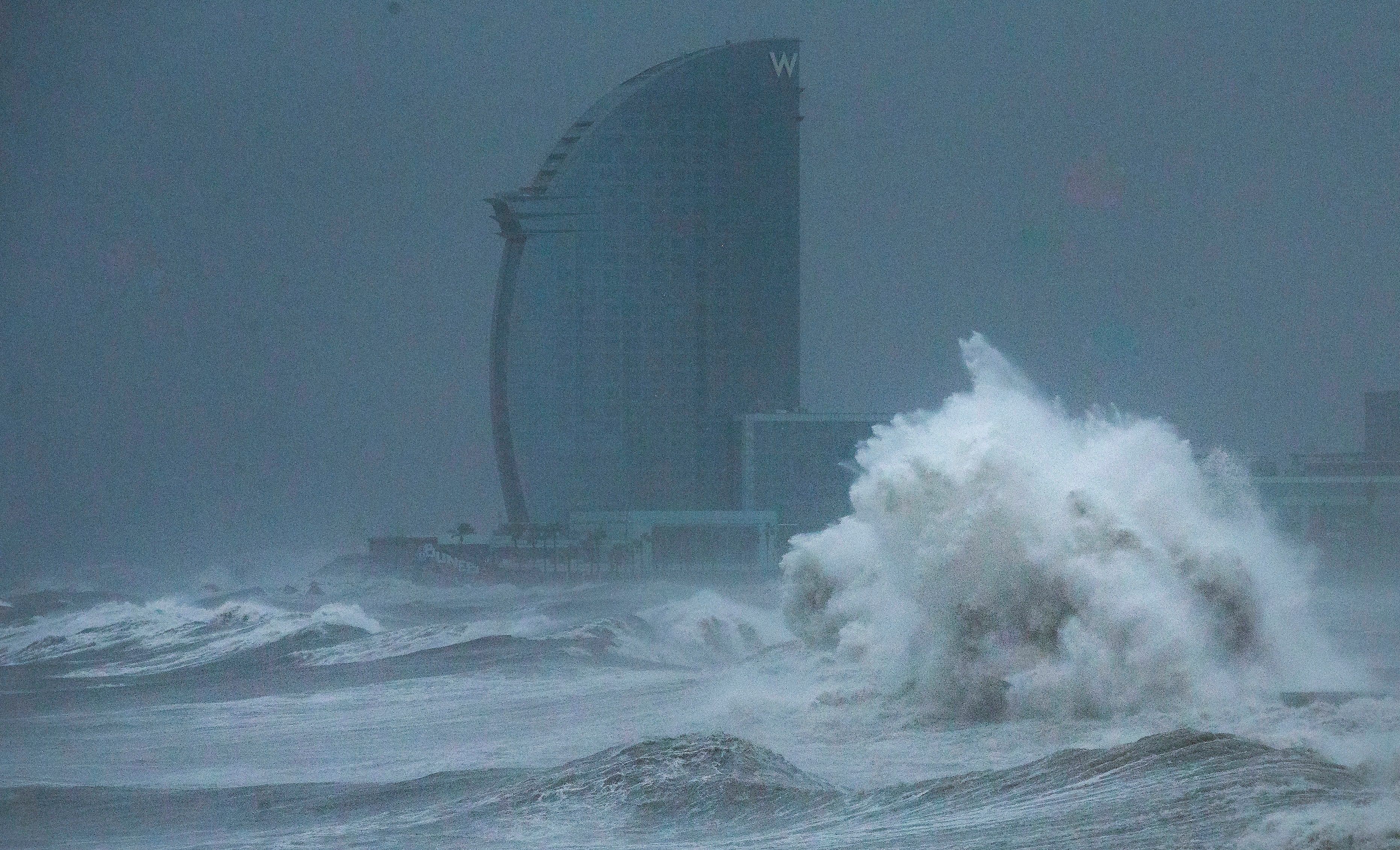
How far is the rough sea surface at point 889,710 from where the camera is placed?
1377 cm

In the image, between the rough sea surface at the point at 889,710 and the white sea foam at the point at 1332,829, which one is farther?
the rough sea surface at the point at 889,710

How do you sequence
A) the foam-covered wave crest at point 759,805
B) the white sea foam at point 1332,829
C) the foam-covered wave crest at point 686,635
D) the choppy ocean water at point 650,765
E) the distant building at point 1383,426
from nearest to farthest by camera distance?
the white sea foam at point 1332,829
the foam-covered wave crest at point 759,805
the choppy ocean water at point 650,765
the foam-covered wave crest at point 686,635
the distant building at point 1383,426

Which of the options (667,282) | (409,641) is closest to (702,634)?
(409,641)

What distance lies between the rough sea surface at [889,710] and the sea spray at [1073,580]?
2.1 inches

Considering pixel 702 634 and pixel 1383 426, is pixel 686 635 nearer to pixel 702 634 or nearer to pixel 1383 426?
pixel 702 634

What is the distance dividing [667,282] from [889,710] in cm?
9792

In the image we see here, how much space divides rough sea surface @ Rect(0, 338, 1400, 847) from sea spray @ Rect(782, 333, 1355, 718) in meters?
0.05

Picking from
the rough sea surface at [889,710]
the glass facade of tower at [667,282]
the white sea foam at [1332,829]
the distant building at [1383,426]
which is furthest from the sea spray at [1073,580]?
the glass facade of tower at [667,282]

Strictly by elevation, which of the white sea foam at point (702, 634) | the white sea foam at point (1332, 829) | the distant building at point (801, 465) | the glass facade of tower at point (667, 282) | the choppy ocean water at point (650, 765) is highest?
the glass facade of tower at point (667, 282)

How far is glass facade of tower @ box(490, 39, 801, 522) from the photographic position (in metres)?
110

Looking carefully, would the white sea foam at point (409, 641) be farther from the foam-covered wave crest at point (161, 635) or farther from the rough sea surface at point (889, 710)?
the foam-covered wave crest at point (161, 635)

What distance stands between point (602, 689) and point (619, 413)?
8746 cm

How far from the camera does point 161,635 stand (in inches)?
1711

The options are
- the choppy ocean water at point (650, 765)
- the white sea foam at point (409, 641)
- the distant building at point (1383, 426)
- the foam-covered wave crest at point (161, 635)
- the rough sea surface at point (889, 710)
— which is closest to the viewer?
the choppy ocean water at point (650, 765)
